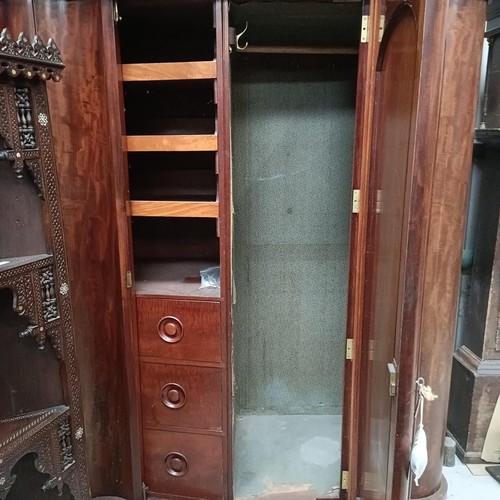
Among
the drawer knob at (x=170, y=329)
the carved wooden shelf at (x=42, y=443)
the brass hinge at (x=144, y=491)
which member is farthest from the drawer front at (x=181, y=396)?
the carved wooden shelf at (x=42, y=443)

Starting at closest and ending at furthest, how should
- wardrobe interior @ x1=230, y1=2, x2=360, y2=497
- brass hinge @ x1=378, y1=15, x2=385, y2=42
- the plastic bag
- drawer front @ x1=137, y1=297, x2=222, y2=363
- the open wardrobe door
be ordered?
the open wardrobe door
brass hinge @ x1=378, y1=15, x2=385, y2=42
drawer front @ x1=137, y1=297, x2=222, y2=363
the plastic bag
wardrobe interior @ x1=230, y1=2, x2=360, y2=497

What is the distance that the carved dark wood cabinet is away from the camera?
117cm

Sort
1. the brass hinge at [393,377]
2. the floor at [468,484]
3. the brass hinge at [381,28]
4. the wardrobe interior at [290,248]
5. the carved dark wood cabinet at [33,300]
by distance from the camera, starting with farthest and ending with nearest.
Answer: the wardrobe interior at [290,248] → the floor at [468,484] → the brass hinge at [381,28] → the carved dark wood cabinet at [33,300] → the brass hinge at [393,377]

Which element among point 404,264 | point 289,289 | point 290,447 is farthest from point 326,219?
point 404,264

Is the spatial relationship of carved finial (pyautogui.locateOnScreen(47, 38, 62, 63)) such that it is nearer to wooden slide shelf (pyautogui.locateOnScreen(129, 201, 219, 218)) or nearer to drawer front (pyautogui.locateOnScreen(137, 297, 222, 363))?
wooden slide shelf (pyautogui.locateOnScreen(129, 201, 219, 218))

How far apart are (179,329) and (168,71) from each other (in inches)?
35.2

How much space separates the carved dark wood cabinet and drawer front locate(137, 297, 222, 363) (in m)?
0.34

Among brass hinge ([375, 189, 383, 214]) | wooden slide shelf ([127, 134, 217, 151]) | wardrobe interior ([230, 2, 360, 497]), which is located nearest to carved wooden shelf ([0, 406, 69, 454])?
wooden slide shelf ([127, 134, 217, 151])

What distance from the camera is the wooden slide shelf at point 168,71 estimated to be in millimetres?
1499

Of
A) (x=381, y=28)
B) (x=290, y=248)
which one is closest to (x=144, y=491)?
(x=290, y=248)

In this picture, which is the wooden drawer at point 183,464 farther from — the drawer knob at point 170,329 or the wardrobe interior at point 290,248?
the drawer knob at point 170,329

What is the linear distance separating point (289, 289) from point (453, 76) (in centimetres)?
126

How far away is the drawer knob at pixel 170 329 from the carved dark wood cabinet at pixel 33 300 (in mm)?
365

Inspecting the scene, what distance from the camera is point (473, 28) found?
4.71ft
